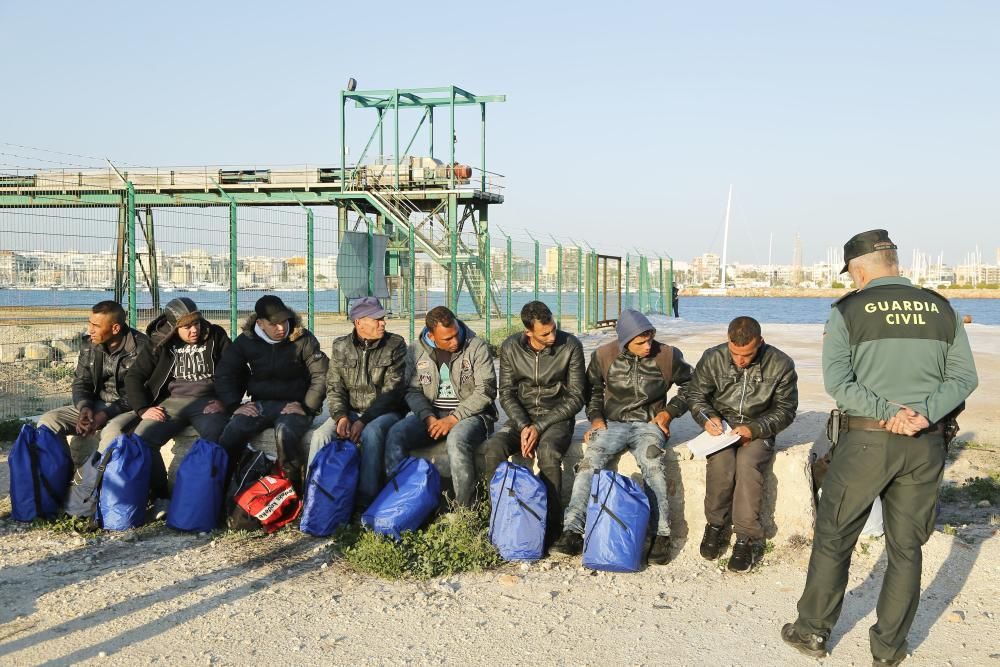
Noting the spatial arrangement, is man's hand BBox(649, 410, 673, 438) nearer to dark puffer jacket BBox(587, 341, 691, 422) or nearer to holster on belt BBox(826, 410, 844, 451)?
dark puffer jacket BBox(587, 341, 691, 422)

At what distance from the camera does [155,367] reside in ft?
22.3

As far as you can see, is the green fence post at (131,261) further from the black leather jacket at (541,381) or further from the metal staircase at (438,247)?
the metal staircase at (438,247)

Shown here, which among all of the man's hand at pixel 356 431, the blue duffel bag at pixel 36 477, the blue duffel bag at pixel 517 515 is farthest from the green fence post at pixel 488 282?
the blue duffel bag at pixel 517 515

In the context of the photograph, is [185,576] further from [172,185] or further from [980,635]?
[172,185]

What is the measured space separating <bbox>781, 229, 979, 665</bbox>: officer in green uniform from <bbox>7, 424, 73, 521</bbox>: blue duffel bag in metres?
4.83

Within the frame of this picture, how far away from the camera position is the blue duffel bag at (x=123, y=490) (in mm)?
5867

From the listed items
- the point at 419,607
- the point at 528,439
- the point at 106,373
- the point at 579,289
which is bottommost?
the point at 419,607

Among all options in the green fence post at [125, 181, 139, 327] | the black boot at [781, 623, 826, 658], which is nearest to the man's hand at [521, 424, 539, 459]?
the black boot at [781, 623, 826, 658]

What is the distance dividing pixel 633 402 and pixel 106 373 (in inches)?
154

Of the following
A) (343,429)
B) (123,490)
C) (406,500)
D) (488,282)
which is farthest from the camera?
(488,282)

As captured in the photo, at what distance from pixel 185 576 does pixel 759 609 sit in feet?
10.1

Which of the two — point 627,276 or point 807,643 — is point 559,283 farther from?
point 807,643

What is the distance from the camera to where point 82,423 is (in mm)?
6555

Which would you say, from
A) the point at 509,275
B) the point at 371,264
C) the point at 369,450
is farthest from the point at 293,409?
the point at 509,275
